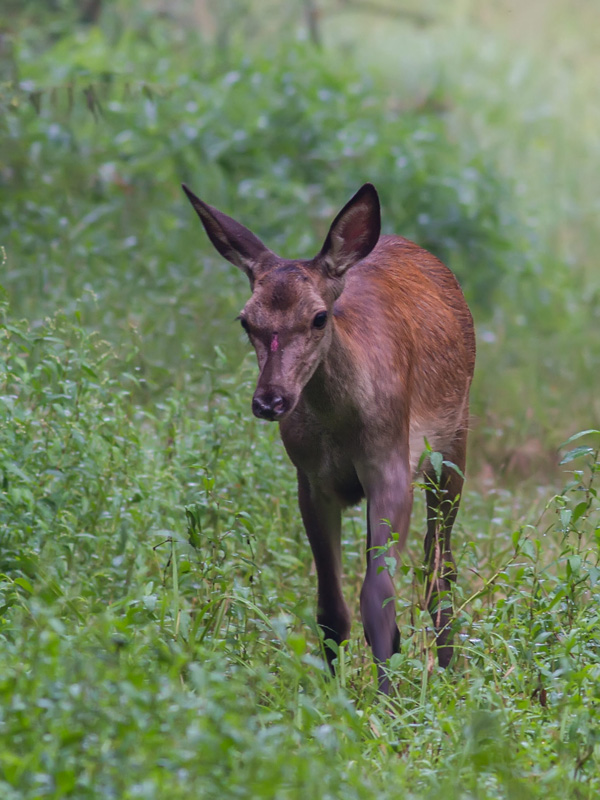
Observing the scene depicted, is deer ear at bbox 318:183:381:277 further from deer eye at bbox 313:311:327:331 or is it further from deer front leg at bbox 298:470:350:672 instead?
deer front leg at bbox 298:470:350:672

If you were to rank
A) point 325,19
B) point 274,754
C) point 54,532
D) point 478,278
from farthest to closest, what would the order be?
1. point 325,19
2. point 478,278
3. point 54,532
4. point 274,754

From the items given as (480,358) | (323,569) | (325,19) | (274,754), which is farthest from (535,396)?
(325,19)

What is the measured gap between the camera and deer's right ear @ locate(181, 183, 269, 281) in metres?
5.68

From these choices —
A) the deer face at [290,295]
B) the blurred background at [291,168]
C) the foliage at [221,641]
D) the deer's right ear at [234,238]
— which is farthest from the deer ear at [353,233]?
the blurred background at [291,168]

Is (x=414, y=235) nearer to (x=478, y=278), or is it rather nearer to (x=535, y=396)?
(x=478, y=278)

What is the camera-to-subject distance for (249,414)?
6.92 metres

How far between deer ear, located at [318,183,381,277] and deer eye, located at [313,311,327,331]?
0.32 metres

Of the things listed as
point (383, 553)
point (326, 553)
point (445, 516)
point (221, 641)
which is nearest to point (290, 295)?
point (383, 553)

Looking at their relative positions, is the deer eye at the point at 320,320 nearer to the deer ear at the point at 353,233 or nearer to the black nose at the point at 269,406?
the deer ear at the point at 353,233

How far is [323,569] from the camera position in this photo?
5.81 meters

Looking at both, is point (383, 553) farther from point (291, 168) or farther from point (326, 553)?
point (291, 168)

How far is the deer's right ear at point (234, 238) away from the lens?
18.6 ft

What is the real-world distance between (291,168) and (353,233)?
692 centimetres

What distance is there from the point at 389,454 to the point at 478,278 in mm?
6539
